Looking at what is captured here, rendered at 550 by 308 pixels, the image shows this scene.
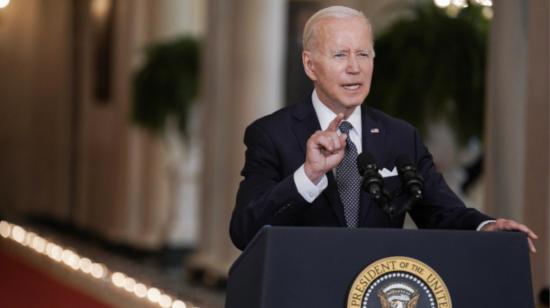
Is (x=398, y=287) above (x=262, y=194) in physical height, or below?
below

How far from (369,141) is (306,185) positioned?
1.24ft

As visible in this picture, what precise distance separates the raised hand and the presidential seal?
278 millimetres

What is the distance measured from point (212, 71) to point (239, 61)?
29.0 inches

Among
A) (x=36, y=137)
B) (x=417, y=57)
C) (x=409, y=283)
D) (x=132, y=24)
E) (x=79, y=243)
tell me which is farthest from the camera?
(x=36, y=137)

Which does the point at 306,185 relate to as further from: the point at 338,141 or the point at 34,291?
the point at 34,291

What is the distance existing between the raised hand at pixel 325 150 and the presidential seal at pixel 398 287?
28 cm

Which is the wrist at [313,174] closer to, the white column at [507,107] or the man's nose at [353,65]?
the man's nose at [353,65]

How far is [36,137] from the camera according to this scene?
2400 centimetres

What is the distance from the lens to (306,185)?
316 centimetres

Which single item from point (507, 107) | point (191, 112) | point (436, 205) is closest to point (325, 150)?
point (436, 205)

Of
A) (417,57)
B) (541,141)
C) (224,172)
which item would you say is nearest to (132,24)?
(224,172)

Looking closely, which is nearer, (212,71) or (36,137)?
(212,71)

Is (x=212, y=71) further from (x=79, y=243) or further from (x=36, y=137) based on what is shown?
(x=36, y=137)

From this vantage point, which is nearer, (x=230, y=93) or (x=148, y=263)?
(x=230, y=93)
